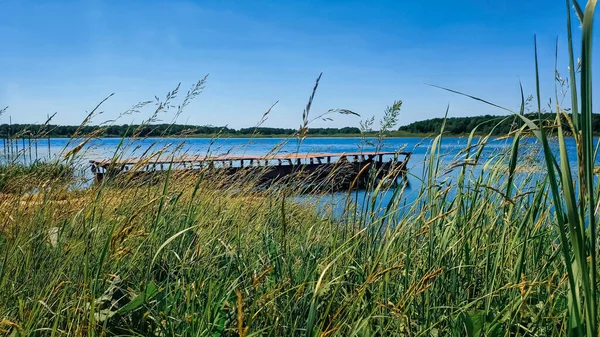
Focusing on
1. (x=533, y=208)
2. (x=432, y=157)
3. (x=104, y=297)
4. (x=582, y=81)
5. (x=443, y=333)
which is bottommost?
(x=443, y=333)

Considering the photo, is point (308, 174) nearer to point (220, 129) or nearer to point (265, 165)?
point (265, 165)

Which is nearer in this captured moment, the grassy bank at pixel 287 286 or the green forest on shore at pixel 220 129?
the grassy bank at pixel 287 286

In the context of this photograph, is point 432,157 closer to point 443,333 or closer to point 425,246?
point 425,246

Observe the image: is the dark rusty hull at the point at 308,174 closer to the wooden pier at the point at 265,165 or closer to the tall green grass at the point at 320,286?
the wooden pier at the point at 265,165

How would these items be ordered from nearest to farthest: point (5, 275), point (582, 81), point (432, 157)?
point (582, 81), point (5, 275), point (432, 157)

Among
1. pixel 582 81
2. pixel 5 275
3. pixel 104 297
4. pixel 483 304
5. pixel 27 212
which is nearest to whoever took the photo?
pixel 582 81

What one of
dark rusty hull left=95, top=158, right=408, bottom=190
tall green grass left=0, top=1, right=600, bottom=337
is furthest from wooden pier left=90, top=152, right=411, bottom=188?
tall green grass left=0, top=1, right=600, bottom=337

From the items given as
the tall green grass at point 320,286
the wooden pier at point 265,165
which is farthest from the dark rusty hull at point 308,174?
the tall green grass at point 320,286

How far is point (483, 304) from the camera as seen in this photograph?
1.76 m

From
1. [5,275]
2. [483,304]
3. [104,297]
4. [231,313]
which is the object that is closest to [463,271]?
[483,304]

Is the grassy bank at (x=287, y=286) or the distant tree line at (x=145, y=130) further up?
the distant tree line at (x=145, y=130)

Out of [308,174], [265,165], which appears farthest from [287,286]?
[308,174]

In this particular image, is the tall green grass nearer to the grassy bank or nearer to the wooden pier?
the grassy bank

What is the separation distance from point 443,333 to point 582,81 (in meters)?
1.08
